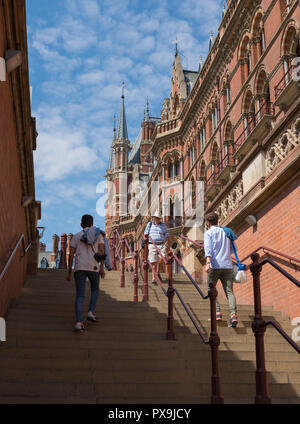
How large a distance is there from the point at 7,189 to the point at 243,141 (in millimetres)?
15393

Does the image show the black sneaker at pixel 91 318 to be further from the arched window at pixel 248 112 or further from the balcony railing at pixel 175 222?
the balcony railing at pixel 175 222

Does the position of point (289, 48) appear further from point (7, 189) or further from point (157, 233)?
point (7, 189)

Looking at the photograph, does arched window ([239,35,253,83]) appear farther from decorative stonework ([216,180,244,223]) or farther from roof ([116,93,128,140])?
roof ([116,93,128,140])

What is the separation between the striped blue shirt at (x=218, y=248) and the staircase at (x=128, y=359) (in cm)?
99

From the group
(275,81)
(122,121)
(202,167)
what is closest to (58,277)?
(275,81)

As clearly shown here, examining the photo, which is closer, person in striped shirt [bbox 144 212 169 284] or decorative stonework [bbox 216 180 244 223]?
decorative stonework [bbox 216 180 244 223]

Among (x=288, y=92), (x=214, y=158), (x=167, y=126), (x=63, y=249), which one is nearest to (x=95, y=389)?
(x=288, y=92)

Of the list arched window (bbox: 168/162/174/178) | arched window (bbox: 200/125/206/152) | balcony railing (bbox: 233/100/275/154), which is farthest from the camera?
arched window (bbox: 168/162/174/178)

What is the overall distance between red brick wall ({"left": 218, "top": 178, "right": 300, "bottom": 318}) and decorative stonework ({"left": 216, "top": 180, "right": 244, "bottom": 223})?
1506mm

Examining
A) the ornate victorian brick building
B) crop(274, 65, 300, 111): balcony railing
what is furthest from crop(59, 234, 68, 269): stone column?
crop(274, 65, 300, 111): balcony railing

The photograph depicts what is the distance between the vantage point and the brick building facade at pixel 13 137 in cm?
636

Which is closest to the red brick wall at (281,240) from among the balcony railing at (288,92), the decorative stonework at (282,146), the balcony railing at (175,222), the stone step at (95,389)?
the decorative stonework at (282,146)

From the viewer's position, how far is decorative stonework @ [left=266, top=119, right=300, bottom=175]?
32.0 ft

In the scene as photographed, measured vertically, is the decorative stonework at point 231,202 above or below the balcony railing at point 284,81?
below
